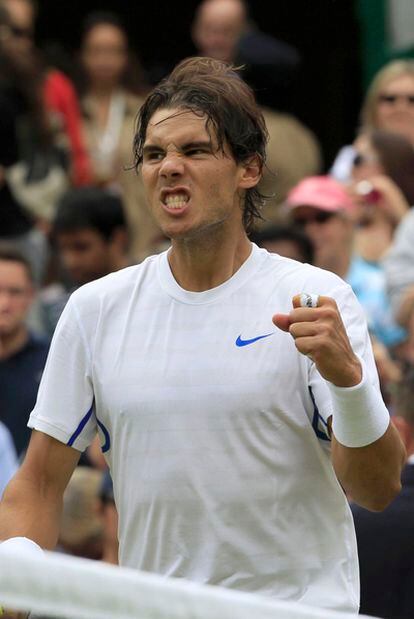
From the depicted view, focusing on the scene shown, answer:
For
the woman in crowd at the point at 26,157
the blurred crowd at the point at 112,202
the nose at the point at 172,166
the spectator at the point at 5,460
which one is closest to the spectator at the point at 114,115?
the blurred crowd at the point at 112,202

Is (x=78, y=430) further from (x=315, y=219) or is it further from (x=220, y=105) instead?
(x=315, y=219)

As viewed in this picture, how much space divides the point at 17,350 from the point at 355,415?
15.9ft

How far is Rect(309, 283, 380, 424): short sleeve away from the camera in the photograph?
13.4 feet

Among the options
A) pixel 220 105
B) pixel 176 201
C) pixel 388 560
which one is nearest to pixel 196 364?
pixel 176 201

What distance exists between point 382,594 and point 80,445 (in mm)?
1450

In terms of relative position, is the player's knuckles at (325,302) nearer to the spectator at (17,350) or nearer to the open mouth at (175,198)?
the open mouth at (175,198)

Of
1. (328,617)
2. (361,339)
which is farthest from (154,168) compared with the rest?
(328,617)

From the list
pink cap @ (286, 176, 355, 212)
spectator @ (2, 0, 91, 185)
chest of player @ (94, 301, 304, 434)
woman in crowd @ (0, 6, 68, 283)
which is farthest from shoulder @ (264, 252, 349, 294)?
spectator @ (2, 0, 91, 185)

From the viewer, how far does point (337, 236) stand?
8.82 metres

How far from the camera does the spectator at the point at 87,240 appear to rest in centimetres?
902

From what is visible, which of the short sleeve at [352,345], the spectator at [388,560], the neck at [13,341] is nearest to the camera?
the short sleeve at [352,345]

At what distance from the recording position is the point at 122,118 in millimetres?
10688

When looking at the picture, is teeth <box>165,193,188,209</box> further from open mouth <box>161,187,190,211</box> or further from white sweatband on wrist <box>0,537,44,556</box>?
white sweatband on wrist <box>0,537,44,556</box>

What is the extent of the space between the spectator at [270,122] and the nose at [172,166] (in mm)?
5070
